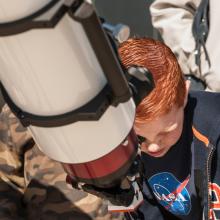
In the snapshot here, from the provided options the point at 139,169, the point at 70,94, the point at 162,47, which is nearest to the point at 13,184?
the point at 162,47

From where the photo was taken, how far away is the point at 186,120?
4.36 feet

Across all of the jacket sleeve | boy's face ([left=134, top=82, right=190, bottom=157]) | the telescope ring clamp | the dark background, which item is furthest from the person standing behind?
the telescope ring clamp

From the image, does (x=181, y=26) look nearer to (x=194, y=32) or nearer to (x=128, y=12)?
(x=194, y=32)

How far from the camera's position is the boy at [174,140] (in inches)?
44.9

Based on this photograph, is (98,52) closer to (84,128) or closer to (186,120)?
(84,128)

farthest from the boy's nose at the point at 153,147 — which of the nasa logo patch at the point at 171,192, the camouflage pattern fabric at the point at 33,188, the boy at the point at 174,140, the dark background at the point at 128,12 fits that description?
the dark background at the point at 128,12

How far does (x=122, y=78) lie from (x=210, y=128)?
2.35 ft

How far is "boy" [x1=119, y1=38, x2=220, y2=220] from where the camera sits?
1.14 m

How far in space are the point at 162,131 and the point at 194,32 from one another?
65 cm

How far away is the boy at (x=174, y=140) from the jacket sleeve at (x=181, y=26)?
19.1 inches

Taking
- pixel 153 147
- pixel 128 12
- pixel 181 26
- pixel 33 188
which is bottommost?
pixel 33 188

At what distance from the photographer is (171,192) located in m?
1.42

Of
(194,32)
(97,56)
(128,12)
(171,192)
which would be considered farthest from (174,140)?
(128,12)

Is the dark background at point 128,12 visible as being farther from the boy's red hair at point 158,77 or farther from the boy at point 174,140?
the boy's red hair at point 158,77
